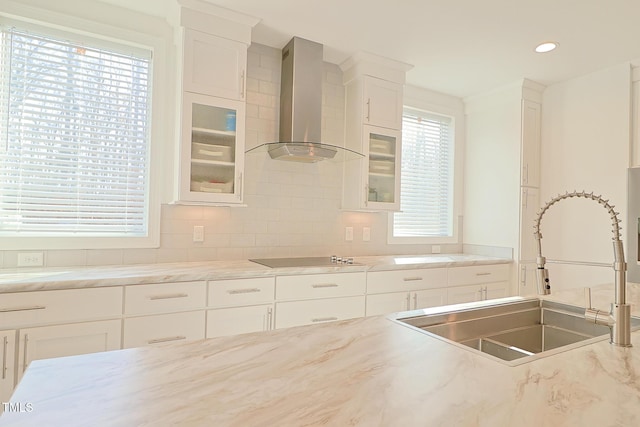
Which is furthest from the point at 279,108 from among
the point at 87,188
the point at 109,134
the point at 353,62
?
the point at 87,188

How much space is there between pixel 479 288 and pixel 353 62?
2290 millimetres

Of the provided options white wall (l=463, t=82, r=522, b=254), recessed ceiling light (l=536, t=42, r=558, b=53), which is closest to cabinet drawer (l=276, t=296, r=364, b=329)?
white wall (l=463, t=82, r=522, b=254)

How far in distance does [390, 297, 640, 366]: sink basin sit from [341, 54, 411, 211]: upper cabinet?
1760 mm

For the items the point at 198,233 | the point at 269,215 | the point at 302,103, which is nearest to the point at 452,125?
the point at 302,103

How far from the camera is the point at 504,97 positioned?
3.80m

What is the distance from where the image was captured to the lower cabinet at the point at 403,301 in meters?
2.82

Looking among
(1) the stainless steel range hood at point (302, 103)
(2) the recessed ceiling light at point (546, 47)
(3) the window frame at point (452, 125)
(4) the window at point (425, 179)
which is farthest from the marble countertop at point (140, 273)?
(2) the recessed ceiling light at point (546, 47)

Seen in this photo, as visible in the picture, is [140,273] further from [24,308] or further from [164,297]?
[24,308]

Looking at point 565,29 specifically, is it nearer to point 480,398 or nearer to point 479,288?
point 479,288

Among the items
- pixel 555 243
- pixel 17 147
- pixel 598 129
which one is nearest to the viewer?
pixel 17 147

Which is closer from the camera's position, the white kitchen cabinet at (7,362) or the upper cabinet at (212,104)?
the white kitchen cabinet at (7,362)

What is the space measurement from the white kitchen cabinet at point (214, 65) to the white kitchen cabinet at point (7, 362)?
167 centimetres

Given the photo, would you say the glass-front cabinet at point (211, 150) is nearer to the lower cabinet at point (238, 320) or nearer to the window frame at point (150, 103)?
the window frame at point (150, 103)

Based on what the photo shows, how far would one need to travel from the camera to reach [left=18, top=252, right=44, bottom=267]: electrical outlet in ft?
7.48
